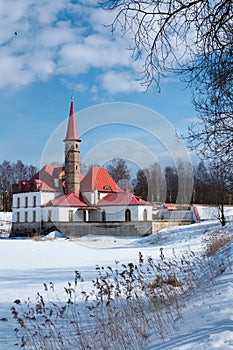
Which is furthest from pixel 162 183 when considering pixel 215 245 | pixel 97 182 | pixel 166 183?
pixel 215 245

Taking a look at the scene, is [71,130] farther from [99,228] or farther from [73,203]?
[99,228]

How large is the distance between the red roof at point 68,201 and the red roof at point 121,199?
241 centimetres

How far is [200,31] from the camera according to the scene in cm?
523

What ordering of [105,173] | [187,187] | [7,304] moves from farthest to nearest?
1. [187,187]
2. [105,173]
3. [7,304]

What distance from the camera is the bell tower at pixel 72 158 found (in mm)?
48281

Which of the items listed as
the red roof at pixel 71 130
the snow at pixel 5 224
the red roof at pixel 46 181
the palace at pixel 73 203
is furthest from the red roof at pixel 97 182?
the snow at pixel 5 224

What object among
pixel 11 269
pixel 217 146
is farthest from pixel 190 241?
pixel 217 146

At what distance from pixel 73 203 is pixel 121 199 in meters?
5.50

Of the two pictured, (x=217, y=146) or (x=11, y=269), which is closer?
(x=217, y=146)

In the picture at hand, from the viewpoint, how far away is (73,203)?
4584cm

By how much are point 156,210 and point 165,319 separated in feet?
138

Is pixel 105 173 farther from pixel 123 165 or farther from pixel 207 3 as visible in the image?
pixel 207 3

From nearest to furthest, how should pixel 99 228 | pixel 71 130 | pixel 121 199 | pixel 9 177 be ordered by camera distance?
1. pixel 99 228
2. pixel 121 199
3. pixel 71 130
4. pixel 9 177

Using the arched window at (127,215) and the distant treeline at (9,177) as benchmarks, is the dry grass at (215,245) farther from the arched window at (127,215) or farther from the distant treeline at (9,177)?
the distant treeline at (9,177)
